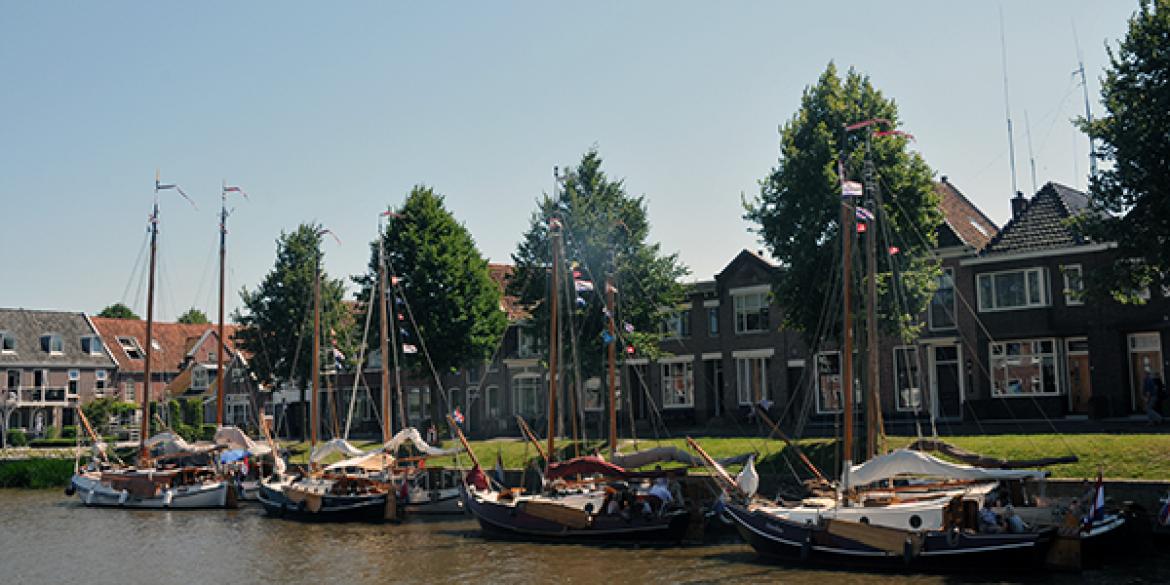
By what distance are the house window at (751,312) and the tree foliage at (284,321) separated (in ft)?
72.6

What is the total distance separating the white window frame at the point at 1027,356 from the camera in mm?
40906

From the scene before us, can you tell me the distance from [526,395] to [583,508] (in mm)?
32032

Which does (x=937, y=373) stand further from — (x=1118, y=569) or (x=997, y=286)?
(x=1118, y=569)

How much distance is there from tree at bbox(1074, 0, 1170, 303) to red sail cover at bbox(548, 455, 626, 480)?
15191mm

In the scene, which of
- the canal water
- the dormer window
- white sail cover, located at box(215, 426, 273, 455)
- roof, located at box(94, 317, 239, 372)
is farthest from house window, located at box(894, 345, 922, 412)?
the dormer window

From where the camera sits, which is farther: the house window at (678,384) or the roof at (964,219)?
the house window at (678,384)

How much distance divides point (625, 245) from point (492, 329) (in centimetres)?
1267

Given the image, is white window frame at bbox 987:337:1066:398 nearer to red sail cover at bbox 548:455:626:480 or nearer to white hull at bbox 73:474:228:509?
red sail cover at bbox 548:455:626:480

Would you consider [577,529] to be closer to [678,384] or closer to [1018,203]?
[678,384]

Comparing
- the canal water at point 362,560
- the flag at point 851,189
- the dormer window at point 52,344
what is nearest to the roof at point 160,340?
the dormer window at point 52,344

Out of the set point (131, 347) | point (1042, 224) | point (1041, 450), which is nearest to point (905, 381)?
point (1042, 224)

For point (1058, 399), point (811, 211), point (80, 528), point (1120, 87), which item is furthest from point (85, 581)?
point (1058, 399)

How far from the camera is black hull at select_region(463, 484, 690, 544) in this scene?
95.0 ft

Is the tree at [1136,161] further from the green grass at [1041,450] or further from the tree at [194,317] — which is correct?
the tree at [194,317]
